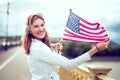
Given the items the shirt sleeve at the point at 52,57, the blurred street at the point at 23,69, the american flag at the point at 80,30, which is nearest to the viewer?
the shirt sleeve at the point at 52,57

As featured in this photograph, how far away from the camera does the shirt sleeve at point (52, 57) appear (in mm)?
1480

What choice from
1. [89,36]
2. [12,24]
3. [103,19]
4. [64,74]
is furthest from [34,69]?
[12,24]

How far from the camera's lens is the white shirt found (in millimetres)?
1482

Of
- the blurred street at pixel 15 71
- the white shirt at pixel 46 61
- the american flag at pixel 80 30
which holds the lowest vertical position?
the blurred street at pixel 15 71

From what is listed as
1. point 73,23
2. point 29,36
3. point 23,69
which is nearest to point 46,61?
point 29,36

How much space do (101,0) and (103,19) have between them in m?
0.24

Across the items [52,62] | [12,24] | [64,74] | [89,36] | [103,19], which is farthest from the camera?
[12,24]

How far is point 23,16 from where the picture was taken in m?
3.40

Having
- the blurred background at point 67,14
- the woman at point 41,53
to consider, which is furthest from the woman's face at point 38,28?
the blurred background at point 67,14

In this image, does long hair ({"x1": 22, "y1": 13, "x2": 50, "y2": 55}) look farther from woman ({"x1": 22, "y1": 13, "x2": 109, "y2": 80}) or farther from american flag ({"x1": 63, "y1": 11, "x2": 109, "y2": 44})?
american flag ({"x1": 63, "y1": 11, "x2": 109, "y2": 44})

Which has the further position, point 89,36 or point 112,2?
point 112,2

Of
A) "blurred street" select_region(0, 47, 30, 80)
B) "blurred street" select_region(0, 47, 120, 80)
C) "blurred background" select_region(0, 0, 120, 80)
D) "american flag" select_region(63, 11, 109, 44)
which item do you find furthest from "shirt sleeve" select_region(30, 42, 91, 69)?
"blurred street" select_region(0, 47, 30, 80)

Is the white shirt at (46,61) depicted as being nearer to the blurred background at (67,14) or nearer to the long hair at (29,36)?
the long hair at (29,36)

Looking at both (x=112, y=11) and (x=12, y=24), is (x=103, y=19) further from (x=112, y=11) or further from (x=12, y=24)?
(x=12, y=24)
